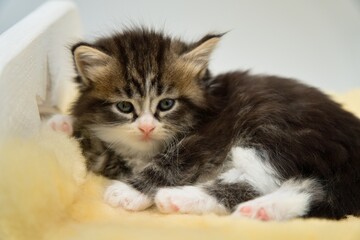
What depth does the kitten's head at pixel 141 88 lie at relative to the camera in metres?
1.85

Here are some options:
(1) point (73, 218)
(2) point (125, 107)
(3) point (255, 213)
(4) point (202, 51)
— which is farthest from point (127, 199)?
(4) point (202, 51)

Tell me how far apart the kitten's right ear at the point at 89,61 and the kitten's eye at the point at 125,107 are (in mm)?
141

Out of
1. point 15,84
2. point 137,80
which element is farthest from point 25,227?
point 137,80

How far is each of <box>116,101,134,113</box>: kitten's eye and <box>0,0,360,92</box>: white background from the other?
1221 mm

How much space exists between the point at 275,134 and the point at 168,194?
0.44m

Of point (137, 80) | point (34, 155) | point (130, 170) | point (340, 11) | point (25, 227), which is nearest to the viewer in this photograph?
point (25, 227)

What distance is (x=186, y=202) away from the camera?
1.67m

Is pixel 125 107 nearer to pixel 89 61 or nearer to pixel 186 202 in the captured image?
pixel 89 61

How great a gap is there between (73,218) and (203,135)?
1.88 feet

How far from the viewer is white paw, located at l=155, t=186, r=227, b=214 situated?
1664 millimetres

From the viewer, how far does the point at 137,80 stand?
1848 millimetres

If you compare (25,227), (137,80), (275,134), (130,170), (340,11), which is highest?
(340,11)

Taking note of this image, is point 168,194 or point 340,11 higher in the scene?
point 340,11

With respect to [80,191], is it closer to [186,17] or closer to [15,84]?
[15,84]
